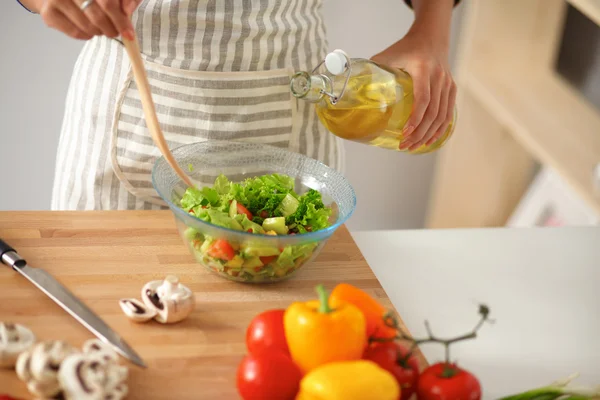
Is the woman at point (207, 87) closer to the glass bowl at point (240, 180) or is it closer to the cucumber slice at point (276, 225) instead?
the glass bowl at point (240, 180)

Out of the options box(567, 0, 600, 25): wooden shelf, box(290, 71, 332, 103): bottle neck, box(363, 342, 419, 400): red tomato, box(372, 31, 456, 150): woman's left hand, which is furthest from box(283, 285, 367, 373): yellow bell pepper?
box(567, 0, 600, 25): wooden shelf

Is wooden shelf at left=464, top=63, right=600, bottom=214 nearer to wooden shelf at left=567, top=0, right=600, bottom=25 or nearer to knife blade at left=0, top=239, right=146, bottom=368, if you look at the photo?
wooden shelf at left=567, top=0, right=600, bottom=25

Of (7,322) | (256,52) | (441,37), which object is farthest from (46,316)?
(441,37)

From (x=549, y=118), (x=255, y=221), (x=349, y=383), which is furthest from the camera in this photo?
(x=549, y=118)

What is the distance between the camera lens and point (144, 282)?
3.15 feet

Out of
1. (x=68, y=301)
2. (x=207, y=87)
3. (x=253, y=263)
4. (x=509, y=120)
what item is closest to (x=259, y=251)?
(x=253, y=263)

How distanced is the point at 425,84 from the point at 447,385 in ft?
1.80

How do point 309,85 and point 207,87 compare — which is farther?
point 207,87

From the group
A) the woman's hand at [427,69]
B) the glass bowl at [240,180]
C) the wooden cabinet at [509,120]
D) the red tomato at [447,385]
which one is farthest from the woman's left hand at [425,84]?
the wooden cabinet at [509,120]

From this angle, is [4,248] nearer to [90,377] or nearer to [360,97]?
[90,377]

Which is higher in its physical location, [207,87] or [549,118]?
[207,87]

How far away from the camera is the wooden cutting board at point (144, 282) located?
814 millimetres

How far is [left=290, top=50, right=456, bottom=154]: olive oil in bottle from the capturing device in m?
0.97

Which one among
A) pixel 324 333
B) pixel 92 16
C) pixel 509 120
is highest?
pixel 92 16
